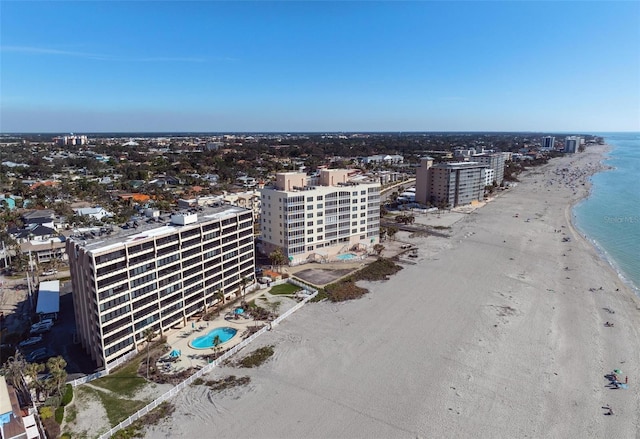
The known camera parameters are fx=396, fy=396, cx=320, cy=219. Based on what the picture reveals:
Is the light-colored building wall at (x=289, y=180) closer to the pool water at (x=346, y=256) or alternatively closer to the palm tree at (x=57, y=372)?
the pool water at (x=346, y=256)

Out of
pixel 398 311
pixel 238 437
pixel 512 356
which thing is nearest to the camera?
pixel 238 437

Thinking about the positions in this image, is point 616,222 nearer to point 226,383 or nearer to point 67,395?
point 226,383

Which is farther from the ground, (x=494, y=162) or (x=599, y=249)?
(x=494, y=162)

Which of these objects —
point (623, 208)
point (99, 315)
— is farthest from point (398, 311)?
point (623, 208)

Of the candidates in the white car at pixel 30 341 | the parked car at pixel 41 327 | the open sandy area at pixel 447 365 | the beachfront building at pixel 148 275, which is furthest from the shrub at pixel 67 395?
the parked car at pixel 41 327

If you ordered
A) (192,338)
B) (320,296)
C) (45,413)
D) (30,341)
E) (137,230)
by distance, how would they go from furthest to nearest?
(320,296) → (192,338) → (137,230) → (30,341) → (45,413)

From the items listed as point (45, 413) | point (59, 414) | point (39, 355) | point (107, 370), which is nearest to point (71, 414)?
point (59, 414)

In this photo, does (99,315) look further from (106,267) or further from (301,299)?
(301,299)
